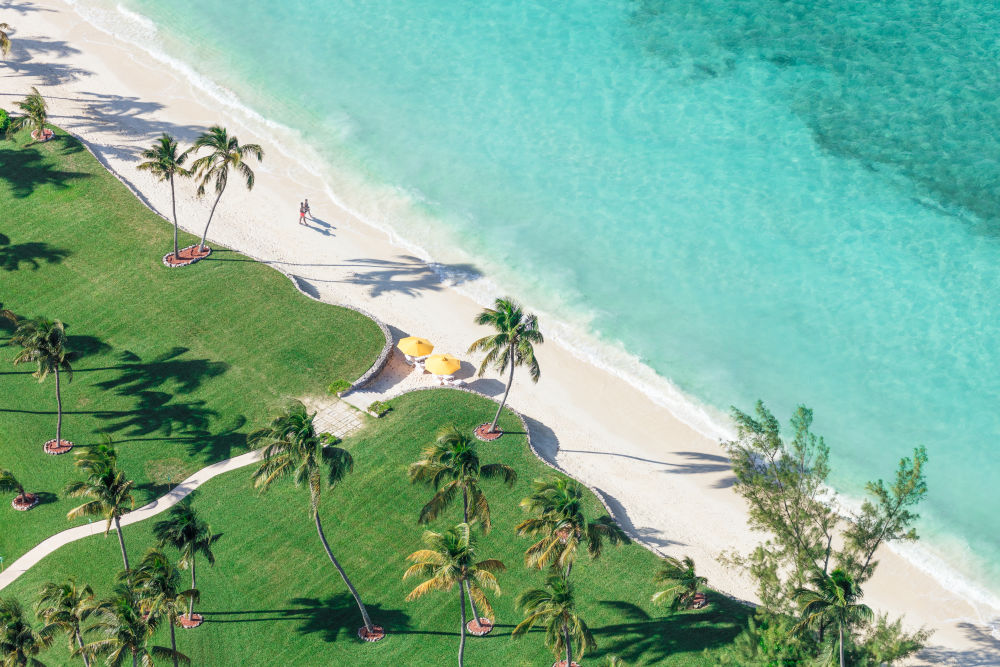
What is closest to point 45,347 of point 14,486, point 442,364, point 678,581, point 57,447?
point 57,447

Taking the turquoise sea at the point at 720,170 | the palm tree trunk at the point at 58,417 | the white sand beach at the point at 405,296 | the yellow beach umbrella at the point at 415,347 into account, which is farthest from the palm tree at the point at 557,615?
the palm tree trunk at the point at 58,417

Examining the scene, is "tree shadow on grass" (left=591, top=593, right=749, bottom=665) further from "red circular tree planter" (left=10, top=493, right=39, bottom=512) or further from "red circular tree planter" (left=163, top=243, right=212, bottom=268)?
"red circular tree planter" (left=163, top=243, right=212, bottom=268)

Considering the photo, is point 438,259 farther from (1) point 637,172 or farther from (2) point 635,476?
(2) point 635,476

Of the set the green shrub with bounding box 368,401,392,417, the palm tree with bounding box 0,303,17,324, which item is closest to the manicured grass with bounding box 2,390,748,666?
the green shrub with bounding box 368,401,392,417

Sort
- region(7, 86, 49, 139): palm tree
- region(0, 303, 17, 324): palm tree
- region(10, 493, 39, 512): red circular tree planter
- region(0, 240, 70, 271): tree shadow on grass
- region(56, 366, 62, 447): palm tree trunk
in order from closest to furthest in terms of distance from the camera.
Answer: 1. region(10, 493, 39, 512): red circular tree planter
2. region(56, 366, 62, 447): palm tree trunk
3. region(0, 303, 17, 324): palm tree
4. region(0, 240, 70, 271): tree shadow on grass
5. region(7, 86, 49, 139): palm tree

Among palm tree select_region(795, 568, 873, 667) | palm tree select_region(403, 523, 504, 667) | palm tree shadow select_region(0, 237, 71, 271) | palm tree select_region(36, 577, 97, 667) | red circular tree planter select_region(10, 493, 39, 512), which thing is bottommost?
red circular tree planter select_region(10, 493, 39, 512)

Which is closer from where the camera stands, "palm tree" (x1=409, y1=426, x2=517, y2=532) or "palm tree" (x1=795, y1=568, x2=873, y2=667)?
"palm tree" (x1=795, y1=568, x2=873, y2=667)

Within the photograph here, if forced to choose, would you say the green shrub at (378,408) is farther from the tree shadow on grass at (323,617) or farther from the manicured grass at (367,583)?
the tree shadow on grass at (323,617)

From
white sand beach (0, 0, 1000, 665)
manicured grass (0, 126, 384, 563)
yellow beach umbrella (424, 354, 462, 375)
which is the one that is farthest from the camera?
yellow beach umbrella (424, 354, 462, 375)
